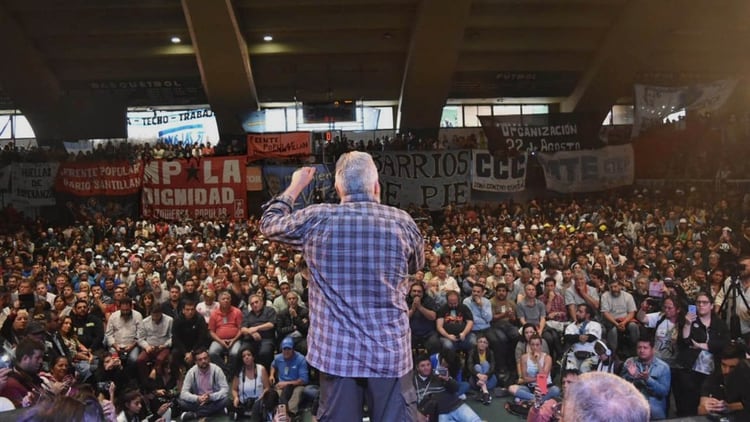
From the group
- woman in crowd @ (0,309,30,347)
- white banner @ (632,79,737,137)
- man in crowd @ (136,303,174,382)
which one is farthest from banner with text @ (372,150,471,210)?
woman in crowd @ (0,309,30,347)

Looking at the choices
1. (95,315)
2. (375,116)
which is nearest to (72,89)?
(375,116)

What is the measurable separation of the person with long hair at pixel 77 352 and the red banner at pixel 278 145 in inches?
391

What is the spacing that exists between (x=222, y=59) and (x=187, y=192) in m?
3.93

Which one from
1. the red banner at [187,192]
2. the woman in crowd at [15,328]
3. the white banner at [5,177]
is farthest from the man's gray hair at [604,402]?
the white banner at [5,177]

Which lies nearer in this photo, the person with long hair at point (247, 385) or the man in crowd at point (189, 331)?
the person with long hair at point (247, 385)

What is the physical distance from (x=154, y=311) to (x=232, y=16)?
10.2 meters

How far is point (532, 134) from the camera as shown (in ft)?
53.8

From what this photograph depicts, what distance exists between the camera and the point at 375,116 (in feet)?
68.4

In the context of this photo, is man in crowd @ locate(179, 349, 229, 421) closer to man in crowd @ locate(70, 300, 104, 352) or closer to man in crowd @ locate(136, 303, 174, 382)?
man in crowd @ locate(136, 303, 174, 382)

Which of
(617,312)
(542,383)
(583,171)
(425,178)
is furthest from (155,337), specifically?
(583,171)

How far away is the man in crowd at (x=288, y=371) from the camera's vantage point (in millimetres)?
6256

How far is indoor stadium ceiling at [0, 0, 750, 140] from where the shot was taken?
1609 cm

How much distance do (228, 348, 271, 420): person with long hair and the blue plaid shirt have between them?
483cm

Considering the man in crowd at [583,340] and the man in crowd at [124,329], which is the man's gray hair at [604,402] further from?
the man in crowd at [124,329]
